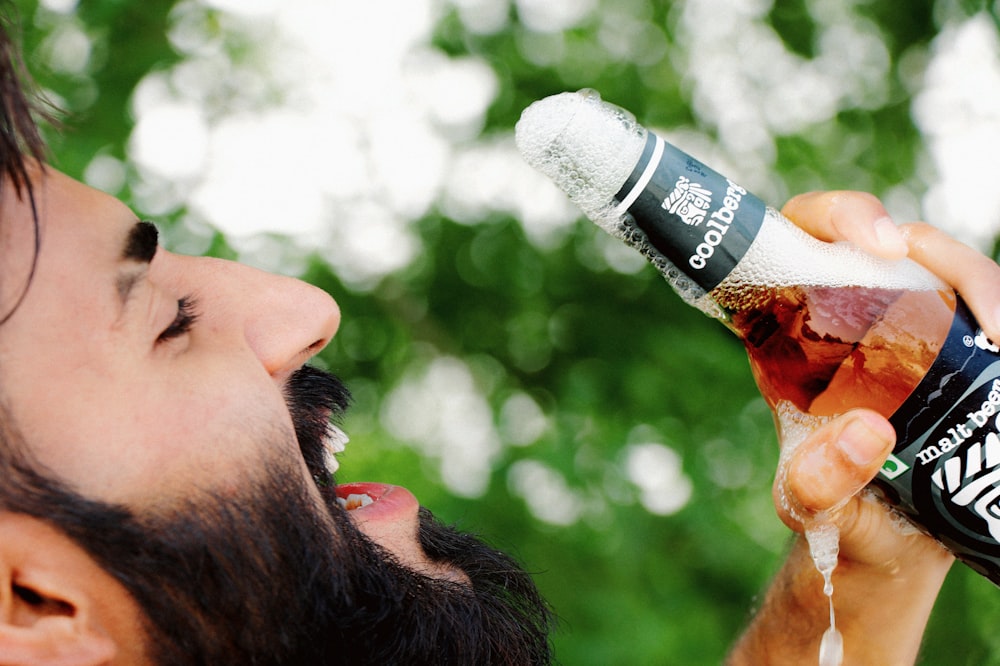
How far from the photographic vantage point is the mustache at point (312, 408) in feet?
4.54

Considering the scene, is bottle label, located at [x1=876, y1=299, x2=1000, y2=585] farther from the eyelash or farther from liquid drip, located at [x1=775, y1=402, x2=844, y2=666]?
the eyelash

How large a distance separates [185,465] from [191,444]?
0.10ft

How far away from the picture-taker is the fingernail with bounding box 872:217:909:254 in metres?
1.28

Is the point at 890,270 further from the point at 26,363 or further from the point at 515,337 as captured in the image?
the point at 515,337

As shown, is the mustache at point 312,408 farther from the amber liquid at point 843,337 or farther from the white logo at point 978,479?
the white logo at point 978,479

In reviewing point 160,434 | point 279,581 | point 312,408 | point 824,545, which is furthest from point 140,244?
point 824,545

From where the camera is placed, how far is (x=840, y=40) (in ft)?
8.70

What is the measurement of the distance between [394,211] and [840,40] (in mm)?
1521

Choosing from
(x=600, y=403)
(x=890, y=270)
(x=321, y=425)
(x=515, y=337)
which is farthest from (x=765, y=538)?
(x=321, y=425)

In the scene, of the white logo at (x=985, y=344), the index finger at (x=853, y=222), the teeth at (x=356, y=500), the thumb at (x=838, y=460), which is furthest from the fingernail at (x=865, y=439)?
the teeth at (x=356, y=500)

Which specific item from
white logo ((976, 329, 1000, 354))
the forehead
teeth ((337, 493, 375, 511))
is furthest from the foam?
teeth ((337, 493, 375, 511))

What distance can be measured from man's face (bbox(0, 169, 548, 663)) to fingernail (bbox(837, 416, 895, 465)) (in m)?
0.65

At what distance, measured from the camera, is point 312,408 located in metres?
1.44

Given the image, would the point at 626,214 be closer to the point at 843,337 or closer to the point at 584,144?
the point at 584,144
